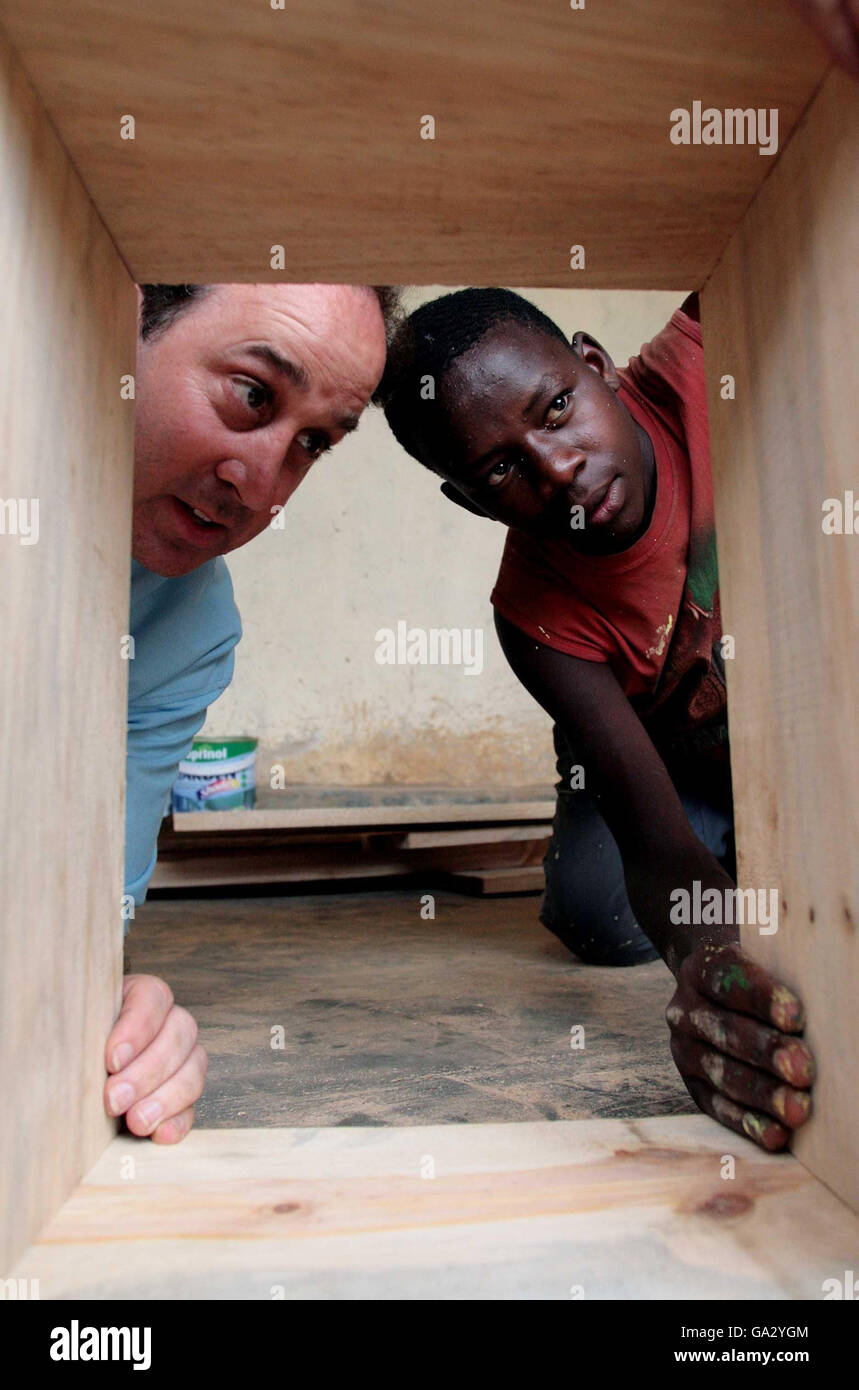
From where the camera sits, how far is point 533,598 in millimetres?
1983

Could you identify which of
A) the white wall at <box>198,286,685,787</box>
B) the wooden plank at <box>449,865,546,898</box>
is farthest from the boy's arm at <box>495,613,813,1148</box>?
the white wall at <box>198,286,685,787</box>

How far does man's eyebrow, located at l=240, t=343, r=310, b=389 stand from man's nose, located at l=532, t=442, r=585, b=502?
51cm

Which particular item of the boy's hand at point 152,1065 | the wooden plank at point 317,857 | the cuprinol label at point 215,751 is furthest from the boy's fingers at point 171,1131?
the cuprinol label at point 215,751

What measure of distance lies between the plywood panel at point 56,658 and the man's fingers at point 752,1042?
20.4 inches

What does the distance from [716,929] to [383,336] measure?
0.98 m

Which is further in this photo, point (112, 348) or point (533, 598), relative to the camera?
point (533, 598)

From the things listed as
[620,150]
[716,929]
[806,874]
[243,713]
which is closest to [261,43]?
[620,150]

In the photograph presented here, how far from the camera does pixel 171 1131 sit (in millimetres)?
813

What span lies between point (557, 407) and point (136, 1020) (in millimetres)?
1222

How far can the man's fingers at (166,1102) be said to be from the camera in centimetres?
81

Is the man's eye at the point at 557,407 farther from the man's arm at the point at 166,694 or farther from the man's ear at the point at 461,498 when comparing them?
the man's arm at the point at 166,694

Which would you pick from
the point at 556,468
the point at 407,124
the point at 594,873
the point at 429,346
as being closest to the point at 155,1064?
the point at 407,124

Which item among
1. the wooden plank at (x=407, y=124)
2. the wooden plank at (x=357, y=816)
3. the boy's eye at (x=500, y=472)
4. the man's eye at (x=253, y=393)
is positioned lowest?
the wooden plank at (x=357, y=816)
